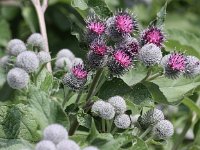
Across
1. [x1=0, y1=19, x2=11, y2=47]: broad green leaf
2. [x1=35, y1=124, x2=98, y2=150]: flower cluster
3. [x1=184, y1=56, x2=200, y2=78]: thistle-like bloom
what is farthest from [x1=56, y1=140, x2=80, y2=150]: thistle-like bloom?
[x1=0, y1=19, x2=11, y2=47]: broad green leaf

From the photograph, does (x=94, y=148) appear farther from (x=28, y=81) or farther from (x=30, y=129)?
(x=28, y=81)

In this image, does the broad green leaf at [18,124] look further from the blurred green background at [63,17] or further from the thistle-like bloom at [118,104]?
the blurred green background at [63,17]

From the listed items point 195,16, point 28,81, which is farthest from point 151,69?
point 195,16

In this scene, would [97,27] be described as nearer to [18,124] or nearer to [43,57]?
[43,57]

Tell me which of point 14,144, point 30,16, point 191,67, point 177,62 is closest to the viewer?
point 14,144

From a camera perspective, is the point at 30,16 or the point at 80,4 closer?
the point at 80,4

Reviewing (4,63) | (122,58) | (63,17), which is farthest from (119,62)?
(63,17)
